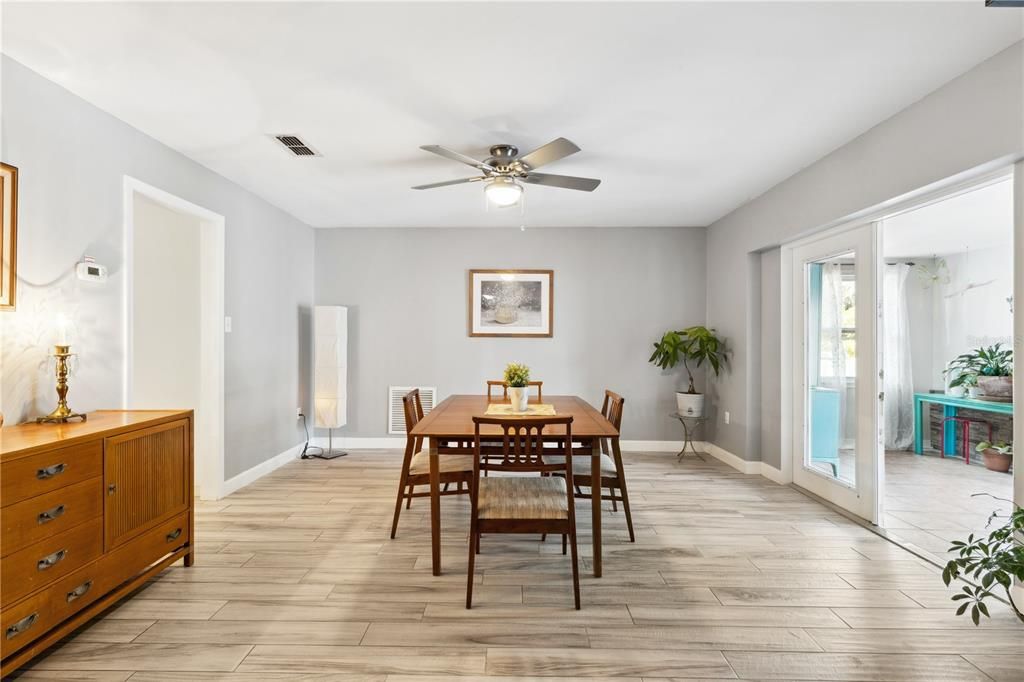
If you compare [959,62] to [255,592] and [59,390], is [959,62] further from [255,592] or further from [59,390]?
[59,390]

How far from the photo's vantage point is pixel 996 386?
4.21 meters

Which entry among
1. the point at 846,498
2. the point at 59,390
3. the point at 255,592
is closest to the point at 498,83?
the point at 59,390

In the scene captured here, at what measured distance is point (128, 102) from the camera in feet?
8.59

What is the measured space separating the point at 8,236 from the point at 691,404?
505cm

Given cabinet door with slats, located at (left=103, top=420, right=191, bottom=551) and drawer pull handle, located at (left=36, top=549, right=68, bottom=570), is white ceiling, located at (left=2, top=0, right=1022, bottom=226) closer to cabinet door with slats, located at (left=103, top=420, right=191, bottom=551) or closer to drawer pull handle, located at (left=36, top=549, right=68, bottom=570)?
cabinet door with slats, located at (left=103, top=420, right=191, bottom=551)

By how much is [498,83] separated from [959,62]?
6.79 ft

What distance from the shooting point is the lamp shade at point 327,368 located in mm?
5066

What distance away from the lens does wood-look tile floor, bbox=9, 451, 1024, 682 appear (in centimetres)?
187

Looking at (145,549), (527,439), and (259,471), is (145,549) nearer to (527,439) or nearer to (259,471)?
(527,439)

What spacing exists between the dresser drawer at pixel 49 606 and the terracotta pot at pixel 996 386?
20.1ft

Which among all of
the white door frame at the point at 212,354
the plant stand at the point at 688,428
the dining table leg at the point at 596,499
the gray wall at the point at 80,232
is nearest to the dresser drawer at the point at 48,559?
the gray wall at the point at 80,232

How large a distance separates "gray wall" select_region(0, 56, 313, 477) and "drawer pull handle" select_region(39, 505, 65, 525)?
67 centimetres

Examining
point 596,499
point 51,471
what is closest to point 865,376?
point 596,499

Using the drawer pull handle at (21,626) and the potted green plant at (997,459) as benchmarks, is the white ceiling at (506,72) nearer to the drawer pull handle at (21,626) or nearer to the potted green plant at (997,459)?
the drawer pull handle at (21,626)
